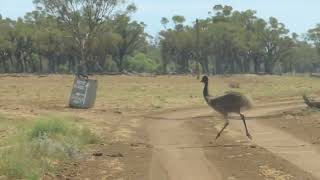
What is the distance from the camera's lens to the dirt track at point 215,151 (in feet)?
38.2

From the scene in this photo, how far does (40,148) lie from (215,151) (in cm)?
392

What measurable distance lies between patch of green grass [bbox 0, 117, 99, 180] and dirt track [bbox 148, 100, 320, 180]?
1.81 metres

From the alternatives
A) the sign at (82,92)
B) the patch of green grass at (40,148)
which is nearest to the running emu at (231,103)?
the patch of green grass at (40,148)

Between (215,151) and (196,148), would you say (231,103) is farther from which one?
(215,151)

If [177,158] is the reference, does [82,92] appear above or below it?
above

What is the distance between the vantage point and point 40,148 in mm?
13508

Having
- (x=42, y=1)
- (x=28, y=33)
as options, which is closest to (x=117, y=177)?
(x=42, y=1)

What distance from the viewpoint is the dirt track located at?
38.2 ft

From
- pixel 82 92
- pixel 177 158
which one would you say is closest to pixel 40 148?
pixel 177 158

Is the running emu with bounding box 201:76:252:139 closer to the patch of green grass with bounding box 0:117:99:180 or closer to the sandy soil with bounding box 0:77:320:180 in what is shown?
the sandy soil with bounding box 0:77:320:180

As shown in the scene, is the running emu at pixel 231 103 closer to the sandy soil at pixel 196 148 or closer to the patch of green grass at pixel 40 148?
the sandy soil at pixel 196 148

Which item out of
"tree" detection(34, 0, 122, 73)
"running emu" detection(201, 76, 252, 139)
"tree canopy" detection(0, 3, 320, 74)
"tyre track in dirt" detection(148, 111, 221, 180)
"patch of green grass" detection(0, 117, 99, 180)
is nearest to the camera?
"patch of green grass" detection(0, 117, 99, 180)

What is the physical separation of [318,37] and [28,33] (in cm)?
5185

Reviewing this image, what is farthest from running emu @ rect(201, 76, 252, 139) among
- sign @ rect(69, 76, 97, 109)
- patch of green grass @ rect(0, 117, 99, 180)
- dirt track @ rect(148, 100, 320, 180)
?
sign @ rect(69, 76, 97, 109)
